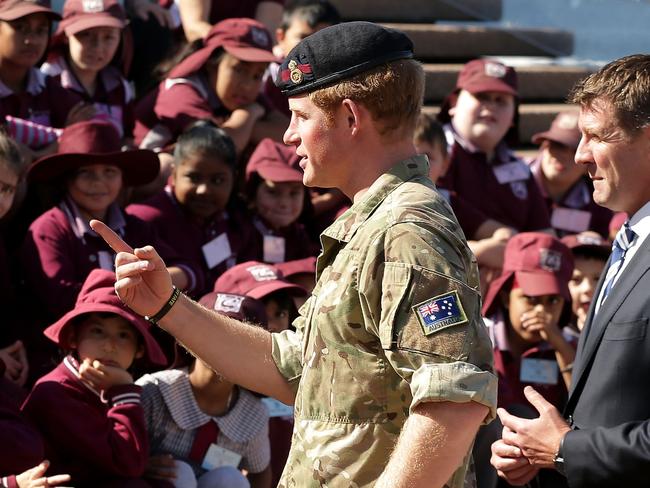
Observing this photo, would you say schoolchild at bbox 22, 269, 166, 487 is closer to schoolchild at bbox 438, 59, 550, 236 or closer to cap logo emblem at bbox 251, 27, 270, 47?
cap logo emblem at bbox 251, 27, 270, 47

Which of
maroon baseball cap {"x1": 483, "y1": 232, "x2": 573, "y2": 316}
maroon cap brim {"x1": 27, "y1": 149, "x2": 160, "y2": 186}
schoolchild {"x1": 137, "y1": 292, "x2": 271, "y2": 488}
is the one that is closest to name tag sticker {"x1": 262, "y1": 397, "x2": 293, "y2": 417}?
schoolchild {"x1": 137, "y1": 292, "x2": 271, "y2": 488}

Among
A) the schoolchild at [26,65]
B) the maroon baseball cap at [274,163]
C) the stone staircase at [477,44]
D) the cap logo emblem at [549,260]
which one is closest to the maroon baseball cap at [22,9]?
the schoolchild at [26,65]

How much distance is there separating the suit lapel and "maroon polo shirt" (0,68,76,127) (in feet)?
10.7

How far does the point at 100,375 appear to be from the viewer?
3914mm

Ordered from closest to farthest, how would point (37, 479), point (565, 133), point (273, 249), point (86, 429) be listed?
point (37, 479), point (86, 429), point (273, 249), point (565, 133)

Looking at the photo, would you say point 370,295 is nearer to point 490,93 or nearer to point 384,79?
point 384,79

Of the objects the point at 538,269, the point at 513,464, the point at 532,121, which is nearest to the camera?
the point at 513,464

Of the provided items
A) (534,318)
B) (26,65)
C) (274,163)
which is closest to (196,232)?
(274,163)

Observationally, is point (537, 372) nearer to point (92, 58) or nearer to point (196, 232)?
point (196, 232)

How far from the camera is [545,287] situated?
16.8 ft

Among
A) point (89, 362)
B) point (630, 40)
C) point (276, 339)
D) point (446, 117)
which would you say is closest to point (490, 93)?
point (446, 117)

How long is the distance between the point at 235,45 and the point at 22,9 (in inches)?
43.8

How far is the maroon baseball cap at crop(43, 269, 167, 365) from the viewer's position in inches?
156

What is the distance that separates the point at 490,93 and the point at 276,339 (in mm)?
4061
